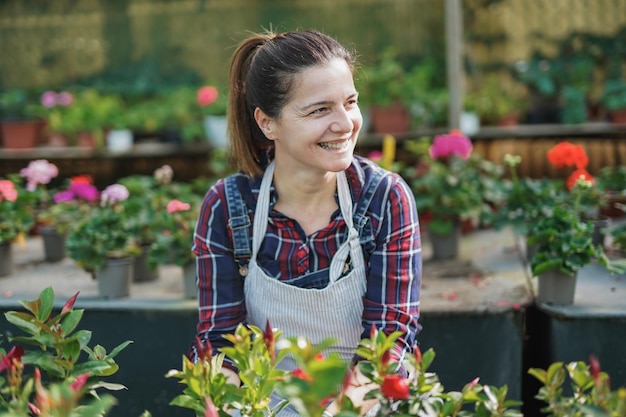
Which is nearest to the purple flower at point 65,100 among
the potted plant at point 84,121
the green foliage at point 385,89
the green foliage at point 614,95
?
the potted plant at point 84,121

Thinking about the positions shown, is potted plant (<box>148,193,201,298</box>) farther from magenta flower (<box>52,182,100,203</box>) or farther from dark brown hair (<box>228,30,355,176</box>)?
dark brown hair (<box>228,30,355,176</box>)

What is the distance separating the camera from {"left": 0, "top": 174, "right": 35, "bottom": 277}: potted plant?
318cm

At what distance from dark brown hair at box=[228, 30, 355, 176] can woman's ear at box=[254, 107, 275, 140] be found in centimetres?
2

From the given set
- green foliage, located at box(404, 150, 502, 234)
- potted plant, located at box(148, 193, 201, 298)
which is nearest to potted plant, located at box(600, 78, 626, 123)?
green foliage, located at box(404, 150, 502, 234)

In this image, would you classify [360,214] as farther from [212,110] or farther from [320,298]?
[212,110]

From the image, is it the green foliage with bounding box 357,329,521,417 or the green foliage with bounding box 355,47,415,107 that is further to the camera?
the green foliage with bounding box 355,47,415,107

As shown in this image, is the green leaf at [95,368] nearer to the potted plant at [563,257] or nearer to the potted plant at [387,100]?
the potted plant at [563,257]

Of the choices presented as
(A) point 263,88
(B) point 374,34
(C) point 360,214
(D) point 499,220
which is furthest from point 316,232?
(B) point 374,34

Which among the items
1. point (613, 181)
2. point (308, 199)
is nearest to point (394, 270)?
point (308, 199)

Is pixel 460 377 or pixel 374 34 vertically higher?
pixel 374 34

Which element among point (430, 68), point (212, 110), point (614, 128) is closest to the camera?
point (614, 128)

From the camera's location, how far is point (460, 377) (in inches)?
98.5

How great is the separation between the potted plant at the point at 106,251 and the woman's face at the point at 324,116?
3.83 ft

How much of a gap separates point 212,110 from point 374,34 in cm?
169
